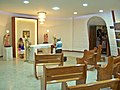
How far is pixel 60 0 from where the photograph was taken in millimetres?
7035

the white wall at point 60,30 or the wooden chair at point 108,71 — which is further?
the white wall at point 60,30

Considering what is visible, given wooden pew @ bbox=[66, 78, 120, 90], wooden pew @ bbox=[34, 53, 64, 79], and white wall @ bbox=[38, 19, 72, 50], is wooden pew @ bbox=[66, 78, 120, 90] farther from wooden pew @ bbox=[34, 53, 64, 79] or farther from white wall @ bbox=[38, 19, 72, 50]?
white wall @ bbox=[38, 19, 72, 50]

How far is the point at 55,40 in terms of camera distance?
36.8 ft

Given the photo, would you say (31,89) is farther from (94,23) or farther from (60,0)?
(94,23)

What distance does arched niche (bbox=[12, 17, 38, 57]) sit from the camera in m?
11.3

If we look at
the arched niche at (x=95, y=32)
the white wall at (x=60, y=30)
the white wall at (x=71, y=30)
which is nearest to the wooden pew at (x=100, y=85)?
the white wall at (x=71, y=30)

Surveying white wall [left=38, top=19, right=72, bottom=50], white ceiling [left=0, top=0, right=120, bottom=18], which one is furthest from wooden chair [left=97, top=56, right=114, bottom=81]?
white wall [left=38, top=19, right=72, bottom=50]

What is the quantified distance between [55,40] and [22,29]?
2.49 m

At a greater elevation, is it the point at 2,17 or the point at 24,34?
the point at 2,17

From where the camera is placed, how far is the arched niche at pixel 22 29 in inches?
445

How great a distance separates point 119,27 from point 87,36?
2739 mm

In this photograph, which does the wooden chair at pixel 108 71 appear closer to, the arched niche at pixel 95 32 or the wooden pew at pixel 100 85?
the wooden pew at pixel 100 85

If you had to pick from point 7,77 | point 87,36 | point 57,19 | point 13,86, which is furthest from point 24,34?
point 13,86

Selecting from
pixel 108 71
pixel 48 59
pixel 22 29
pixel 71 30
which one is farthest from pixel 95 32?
pixel 108 71
